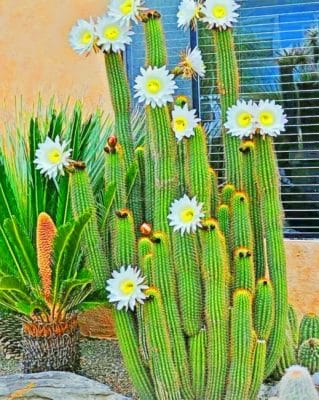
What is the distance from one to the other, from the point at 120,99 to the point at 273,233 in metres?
1.20

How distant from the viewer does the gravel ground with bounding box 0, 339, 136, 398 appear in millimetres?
4745

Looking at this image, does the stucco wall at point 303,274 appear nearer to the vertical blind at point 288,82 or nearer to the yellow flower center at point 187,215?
the vertical blind at point 288,82

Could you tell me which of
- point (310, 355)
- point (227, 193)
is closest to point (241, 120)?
point (227, 193)

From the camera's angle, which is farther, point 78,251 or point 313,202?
point 313,202

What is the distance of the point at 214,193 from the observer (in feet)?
13.2

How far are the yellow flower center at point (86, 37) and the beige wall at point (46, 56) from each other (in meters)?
2.09

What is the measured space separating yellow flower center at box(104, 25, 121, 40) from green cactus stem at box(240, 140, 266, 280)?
37.9 inches

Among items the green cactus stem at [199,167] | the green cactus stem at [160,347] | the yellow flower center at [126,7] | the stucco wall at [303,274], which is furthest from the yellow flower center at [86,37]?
the stucco wall at [303,274]

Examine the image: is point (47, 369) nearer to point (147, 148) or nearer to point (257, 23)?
point (147, 148)

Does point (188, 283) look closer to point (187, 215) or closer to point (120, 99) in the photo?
point (187, 215)

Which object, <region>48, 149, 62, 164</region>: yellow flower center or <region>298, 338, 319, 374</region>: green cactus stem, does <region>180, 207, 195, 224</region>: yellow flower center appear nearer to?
<region>48, 149, 62, 164</region>: yellow flower center

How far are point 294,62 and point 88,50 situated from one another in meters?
2.38

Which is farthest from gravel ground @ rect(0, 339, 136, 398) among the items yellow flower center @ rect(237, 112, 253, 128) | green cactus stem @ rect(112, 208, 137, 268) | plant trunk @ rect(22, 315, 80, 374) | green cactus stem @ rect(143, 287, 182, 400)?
yellow flower center @ rect(237, 112, 253, 128)

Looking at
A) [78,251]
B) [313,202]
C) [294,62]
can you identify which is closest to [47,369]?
[78,251]
